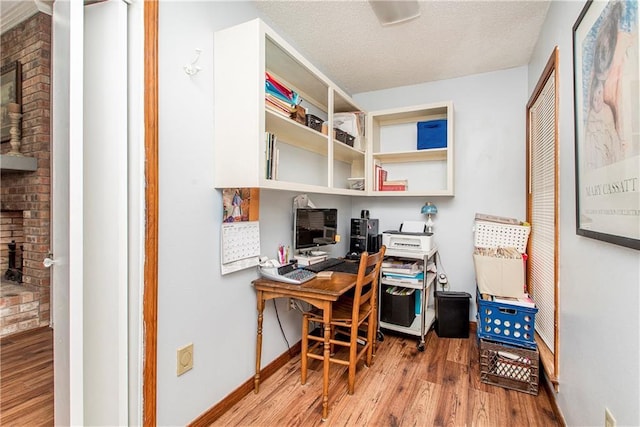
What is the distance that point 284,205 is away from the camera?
2.34 m

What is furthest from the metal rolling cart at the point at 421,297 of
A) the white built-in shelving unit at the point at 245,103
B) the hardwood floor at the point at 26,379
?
the hardwood floor at the point at 26,379

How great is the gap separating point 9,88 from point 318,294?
2.74m

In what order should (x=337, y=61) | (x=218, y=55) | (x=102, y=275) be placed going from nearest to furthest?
(x=102, y=275)
(x=218, y=55)
(x=337, y=61)

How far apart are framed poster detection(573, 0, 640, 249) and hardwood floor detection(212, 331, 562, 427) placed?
3.91 ft

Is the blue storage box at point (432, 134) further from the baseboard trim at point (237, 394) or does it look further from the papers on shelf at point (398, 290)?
the baseboard trim at point (237, 394)

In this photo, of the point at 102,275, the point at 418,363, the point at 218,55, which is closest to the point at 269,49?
the point at 218,55

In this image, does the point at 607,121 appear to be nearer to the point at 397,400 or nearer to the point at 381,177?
the point at 397,400

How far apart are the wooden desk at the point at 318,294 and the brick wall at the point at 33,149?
146cm

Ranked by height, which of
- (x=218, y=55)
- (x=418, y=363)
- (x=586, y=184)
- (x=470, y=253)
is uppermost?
(x=218, y=55)

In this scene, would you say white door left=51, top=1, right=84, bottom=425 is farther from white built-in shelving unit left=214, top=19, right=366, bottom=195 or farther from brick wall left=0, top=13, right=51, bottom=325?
brick wall left=0, top=13, right=51, bottom=325

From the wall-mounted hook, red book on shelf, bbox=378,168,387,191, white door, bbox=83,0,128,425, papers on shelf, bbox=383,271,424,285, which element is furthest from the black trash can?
the wall-mounted hook

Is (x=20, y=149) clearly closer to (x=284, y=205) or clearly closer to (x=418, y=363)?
(x=284, y=205)

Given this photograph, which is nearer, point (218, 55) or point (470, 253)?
point (218, 55)

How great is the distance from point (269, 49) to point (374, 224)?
1.83 m
